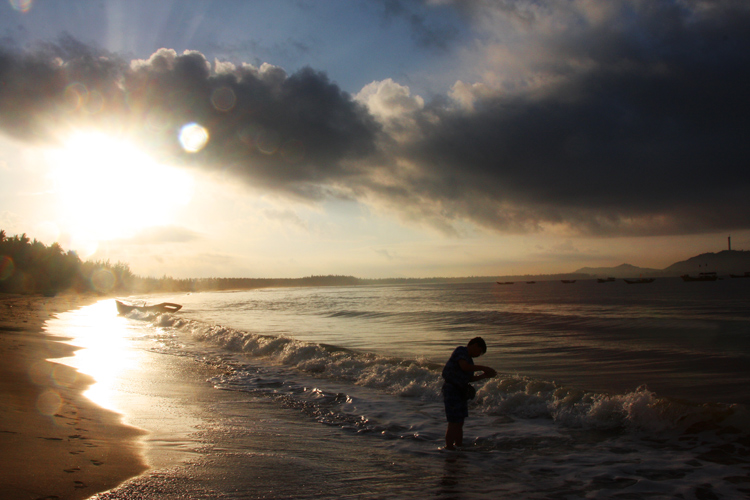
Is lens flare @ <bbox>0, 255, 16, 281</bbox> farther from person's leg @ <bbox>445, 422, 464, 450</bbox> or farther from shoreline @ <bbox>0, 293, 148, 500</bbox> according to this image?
person's leg @ <bbox>445, 422, 464, 450</bbox>

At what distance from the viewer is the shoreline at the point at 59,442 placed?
14.5ft

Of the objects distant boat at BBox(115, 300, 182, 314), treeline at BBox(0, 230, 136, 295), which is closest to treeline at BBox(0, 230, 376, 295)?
treeline at BBox(0, 230, 136, 295)

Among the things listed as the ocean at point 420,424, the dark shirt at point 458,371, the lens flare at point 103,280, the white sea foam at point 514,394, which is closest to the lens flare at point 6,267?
the lens flare at point 103,280

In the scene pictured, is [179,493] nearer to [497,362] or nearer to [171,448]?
[171,448]

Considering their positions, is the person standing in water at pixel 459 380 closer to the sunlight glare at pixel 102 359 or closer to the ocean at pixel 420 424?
the ocean at pixel 420 424

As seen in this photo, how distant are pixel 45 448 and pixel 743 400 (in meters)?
13.8

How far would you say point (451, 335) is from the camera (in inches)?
979

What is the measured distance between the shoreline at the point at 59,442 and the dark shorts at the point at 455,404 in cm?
438

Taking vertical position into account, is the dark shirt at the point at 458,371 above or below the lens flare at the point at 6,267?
below

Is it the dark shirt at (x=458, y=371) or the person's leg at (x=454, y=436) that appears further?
the person's leg at (x=454, y=436)

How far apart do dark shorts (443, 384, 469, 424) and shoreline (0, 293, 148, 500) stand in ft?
14.4

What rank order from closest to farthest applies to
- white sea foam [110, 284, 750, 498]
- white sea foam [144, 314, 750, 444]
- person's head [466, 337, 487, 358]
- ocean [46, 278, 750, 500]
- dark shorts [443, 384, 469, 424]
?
ocean [46, 278, 750, 500]
white sea foam [110, 284, 750, 498]
person's head [466, 337, 487, 358]
dark shorts [443, 384, 469, 424]
white sea foam [144, 314, 750, 444]

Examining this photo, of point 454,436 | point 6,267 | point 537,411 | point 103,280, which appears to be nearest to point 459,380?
point 454,436

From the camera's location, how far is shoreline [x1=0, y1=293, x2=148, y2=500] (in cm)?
443
